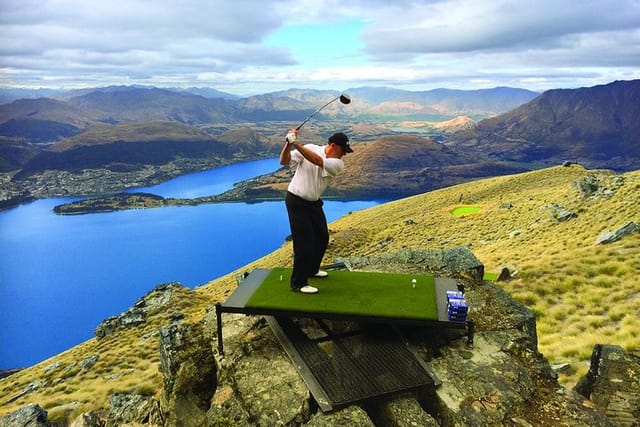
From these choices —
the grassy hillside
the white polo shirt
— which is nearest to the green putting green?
the grassy hillside

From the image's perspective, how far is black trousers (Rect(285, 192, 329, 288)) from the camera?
22.6 feet

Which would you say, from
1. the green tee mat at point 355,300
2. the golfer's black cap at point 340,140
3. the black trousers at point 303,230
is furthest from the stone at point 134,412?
the golfer's black cap at point 340,140

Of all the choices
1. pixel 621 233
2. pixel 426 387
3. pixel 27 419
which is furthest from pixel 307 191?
pixel 621 233

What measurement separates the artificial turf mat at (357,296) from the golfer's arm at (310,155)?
2068 millimetres

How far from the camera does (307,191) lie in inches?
268

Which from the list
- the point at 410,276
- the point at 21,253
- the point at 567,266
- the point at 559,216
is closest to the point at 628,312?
the point at 567,266

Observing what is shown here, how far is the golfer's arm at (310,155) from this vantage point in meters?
6.45

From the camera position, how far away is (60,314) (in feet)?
190

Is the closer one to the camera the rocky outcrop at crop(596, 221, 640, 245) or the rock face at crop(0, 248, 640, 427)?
the rock face at crop(0, 248, 640, 427)

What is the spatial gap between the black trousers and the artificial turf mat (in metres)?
0.34

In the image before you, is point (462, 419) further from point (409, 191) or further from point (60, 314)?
point (409, 191)

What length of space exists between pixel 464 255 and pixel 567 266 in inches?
226

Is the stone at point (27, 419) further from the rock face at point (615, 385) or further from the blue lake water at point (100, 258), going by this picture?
the blue lake water at point (100, 258)

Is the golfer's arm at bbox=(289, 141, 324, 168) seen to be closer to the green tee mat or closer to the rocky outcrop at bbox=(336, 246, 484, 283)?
the green tee mat
